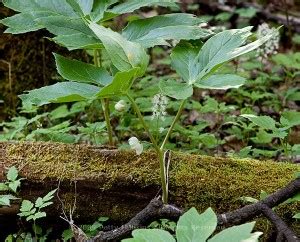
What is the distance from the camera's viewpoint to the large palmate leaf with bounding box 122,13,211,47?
232 cm

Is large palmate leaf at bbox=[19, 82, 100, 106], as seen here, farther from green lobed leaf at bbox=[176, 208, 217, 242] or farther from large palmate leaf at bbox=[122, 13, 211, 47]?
green lobed leaf at bbox=[176, 208, 217, 242]

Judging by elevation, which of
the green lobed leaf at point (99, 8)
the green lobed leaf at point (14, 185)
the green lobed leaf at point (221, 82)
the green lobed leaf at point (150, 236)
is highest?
the green lobed leaf at point (99, 8)

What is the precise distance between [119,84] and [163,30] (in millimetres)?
604

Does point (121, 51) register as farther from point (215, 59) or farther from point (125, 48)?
point (215, 59)

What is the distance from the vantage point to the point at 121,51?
6.33 feet

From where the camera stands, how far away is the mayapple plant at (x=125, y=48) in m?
1.93

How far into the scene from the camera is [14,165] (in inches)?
96.0

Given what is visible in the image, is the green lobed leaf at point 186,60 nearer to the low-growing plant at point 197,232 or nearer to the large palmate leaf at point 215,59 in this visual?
the large palmate leaf at point 215,59

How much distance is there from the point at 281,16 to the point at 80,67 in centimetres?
494

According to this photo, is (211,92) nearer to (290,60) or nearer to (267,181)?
(290,60)

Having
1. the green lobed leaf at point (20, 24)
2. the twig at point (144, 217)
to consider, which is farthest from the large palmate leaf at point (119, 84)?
the green lobed leaf at point (20, 24)

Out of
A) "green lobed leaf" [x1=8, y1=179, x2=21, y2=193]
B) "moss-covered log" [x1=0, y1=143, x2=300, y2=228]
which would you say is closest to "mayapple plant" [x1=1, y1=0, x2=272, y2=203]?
"moss-covered log" [x1=0, y1=143, x2=300, y2=228]

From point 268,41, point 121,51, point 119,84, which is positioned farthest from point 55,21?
point 268,41

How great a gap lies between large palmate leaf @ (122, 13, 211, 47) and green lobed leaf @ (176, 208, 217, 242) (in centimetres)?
95
